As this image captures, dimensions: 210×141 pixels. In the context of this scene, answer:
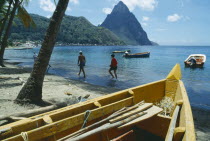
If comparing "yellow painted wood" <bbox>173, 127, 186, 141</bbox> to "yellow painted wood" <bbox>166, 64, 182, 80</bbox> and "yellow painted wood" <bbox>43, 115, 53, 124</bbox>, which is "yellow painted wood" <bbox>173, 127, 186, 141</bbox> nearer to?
"yellow painted wood" <bbox>43, 115, 53, 124</bbox>

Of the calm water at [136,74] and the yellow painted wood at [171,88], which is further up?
the yellow painted wood at [171,88]

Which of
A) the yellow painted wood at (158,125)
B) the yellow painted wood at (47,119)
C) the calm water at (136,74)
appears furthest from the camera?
the calm water at (136,74)

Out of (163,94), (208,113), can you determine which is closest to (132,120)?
(163,94)

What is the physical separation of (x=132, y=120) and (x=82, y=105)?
111cm

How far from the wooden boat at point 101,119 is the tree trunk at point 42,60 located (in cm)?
318

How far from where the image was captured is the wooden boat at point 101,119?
9.48 feet

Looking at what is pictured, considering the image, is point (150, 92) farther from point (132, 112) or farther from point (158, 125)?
point (132, 112)

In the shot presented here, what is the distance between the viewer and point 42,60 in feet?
21.7

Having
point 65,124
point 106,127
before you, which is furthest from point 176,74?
point 65,124

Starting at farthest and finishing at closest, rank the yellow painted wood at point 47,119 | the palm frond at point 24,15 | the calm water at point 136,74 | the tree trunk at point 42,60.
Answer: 1. the palm frond at point 24,15
2. the calm water at point 136,74
3. the tree trunk at point 42,60
4. the yellow painted wood at point 47,119

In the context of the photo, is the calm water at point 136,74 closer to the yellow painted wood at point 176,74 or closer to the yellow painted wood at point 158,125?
the yellow painted wood at point 176,74

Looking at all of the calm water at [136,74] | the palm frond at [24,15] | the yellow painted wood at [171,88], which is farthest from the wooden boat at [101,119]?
the palm frond at [24,15]

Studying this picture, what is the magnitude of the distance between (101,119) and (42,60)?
3.66m

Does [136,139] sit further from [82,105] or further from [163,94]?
[163,94]
